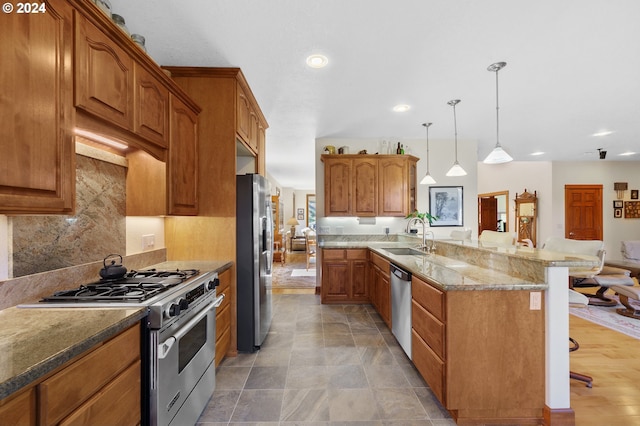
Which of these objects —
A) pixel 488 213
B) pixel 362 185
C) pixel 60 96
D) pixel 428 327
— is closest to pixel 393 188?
pixel 362 185

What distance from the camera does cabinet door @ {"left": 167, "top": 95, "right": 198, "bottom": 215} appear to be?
82.2 inches

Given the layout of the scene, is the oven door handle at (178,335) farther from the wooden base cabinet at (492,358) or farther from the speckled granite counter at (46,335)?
the wooden base cabinet at (492,358)

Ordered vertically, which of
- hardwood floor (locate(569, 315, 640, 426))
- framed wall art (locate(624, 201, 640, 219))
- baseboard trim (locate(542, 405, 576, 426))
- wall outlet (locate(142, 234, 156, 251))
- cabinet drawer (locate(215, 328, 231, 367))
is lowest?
hardwood floor (locate(569, 315, 640, 426))

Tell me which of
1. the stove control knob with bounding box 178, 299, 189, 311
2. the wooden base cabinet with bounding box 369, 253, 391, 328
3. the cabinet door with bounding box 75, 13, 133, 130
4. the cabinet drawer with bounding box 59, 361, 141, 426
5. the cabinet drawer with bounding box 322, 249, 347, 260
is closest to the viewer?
the cabinet drawer with bounding box 59, 361, 141, 426

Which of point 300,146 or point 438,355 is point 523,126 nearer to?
point 300,146

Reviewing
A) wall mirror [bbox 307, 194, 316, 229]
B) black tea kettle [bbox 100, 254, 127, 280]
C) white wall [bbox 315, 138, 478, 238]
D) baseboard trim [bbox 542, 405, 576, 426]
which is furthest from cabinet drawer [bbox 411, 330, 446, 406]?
wall mirror [bbox 307, 194, 316, 229]

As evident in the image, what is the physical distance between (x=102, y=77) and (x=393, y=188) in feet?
12.8

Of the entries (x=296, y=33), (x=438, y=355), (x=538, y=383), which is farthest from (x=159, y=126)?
(x=538, y=383)

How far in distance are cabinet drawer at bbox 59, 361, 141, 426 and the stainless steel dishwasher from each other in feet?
6.27

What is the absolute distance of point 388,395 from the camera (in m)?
2.02

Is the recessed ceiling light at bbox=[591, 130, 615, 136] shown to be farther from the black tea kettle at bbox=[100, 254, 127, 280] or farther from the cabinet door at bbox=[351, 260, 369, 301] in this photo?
the black tea kettle at bbox=[100, 254, 127, 280]

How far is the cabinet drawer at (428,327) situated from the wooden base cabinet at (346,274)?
1822 mm

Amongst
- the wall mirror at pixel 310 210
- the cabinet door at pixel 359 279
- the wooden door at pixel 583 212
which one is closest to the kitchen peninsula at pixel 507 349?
the cabinet door at pixel 359 279

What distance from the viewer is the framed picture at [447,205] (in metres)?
4.88
